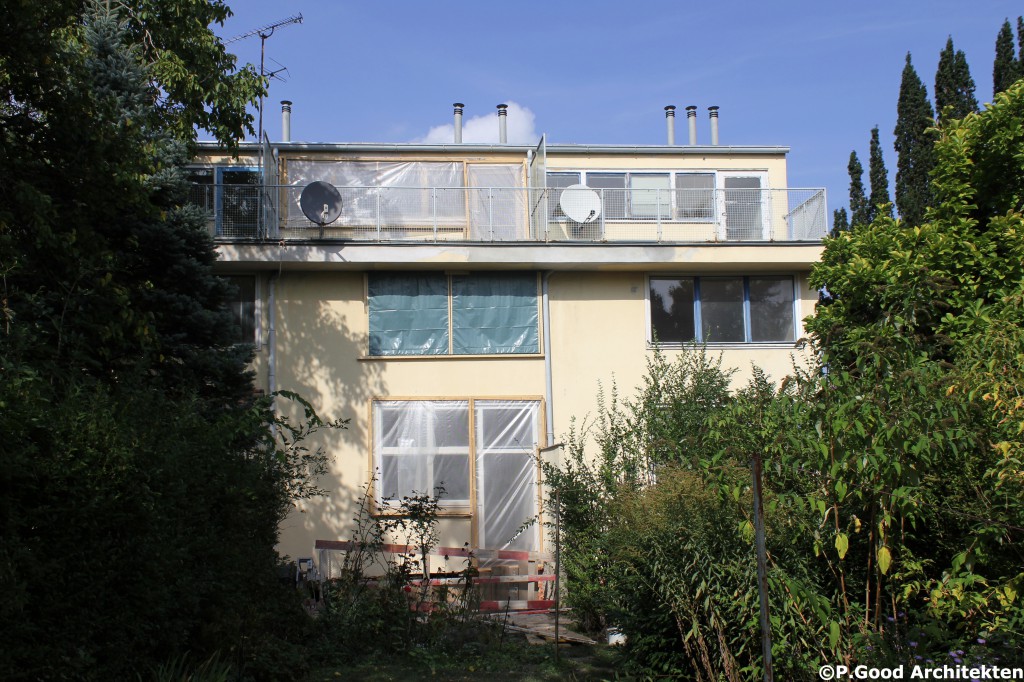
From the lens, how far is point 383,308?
17.2m

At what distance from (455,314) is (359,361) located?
1.96m

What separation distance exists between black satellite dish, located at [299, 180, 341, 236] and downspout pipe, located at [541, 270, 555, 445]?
13.4 feet

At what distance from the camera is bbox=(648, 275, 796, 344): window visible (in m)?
17.8

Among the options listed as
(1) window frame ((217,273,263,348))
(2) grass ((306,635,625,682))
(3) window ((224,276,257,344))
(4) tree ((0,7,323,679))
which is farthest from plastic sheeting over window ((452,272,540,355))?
(2) grass ((306,635,625,682))

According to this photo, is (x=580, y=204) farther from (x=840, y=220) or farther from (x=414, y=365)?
(x=840, y=220)

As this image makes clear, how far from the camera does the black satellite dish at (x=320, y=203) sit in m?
16.9

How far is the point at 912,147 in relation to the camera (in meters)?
24.3

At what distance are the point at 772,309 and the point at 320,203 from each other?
28.8ft

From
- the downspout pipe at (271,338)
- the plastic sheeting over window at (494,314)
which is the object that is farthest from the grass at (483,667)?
the downspout pipe at (271,338)

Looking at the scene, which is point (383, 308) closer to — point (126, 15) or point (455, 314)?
point (455, 314)

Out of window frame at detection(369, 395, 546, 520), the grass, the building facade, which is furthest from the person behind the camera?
the building facade

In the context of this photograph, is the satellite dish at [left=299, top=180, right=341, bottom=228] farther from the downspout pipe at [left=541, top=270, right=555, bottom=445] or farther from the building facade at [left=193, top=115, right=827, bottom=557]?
the downspout pipe at [left=541, top=270, right=555, bottom=445]

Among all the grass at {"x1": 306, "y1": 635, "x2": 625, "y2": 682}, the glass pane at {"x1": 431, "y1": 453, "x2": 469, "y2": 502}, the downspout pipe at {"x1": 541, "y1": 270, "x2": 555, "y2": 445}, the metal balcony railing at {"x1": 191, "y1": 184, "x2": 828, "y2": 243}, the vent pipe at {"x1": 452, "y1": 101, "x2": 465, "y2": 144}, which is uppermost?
the vent pipe at {"x1": 452, "y1": 101, "x2": 465, "y2": 144}

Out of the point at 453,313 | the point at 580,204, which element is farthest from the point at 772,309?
the point at 453,313
